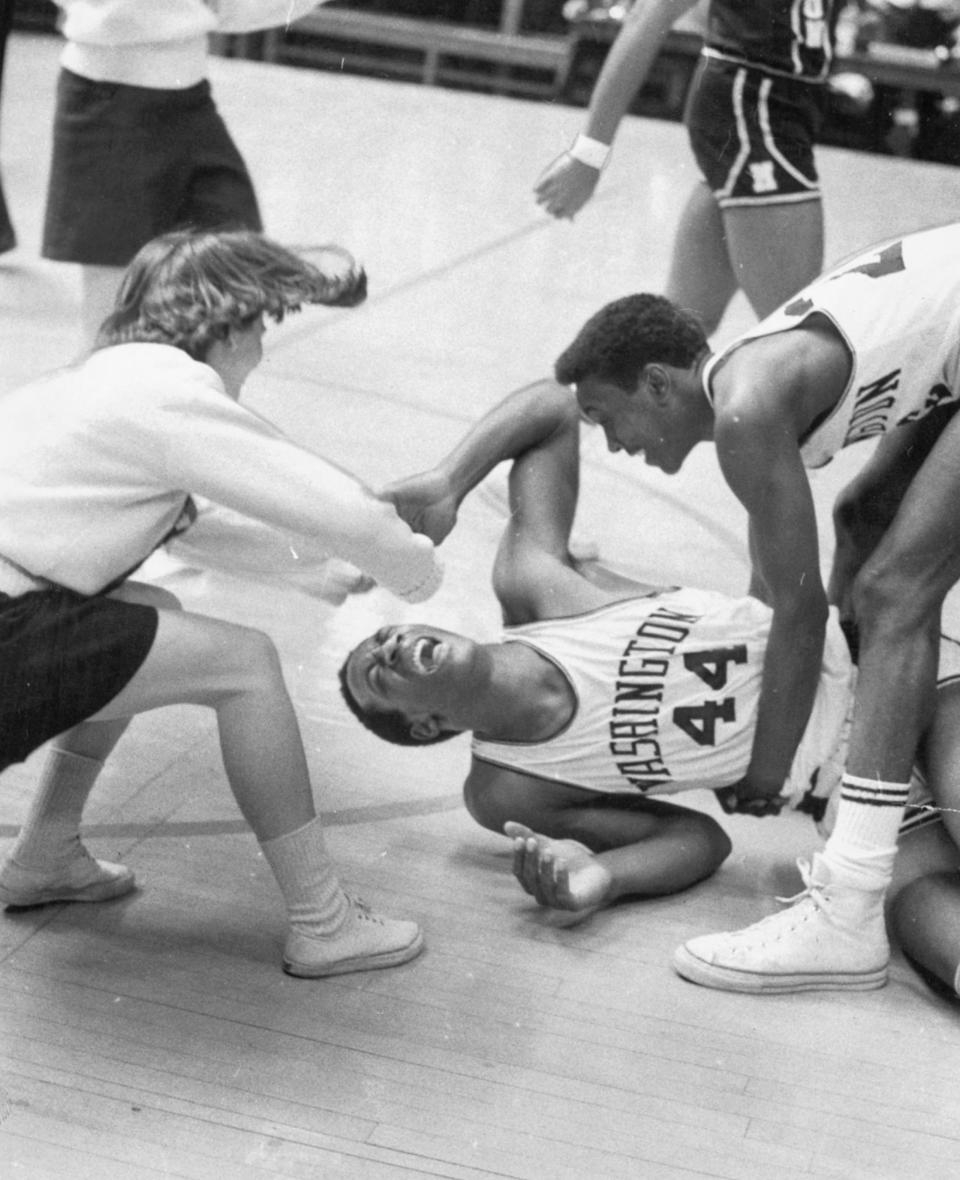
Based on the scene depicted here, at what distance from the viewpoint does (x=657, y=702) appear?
1911 mm

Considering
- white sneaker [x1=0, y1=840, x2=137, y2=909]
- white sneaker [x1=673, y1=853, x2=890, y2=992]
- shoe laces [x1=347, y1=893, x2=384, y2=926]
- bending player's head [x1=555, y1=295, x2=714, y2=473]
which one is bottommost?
white sneaker [x1=0, y1=840, x2=137, y2=909]

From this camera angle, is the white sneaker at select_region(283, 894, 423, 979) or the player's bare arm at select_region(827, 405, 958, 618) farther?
the player's bare arm at select_region(827, 405, 958, 618)

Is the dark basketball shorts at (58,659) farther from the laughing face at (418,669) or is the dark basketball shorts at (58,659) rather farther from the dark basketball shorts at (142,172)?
the dark basketball shorts at (142,172)

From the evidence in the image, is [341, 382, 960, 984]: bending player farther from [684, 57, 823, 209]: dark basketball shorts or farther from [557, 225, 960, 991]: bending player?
[684, 57, 823, 209]: dark basketball shorts

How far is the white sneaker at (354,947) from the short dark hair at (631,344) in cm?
72

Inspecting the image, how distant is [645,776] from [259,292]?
0.66 meters

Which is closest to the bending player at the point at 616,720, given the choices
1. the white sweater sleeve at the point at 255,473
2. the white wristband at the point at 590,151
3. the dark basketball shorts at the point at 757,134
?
the white sweater sleeve at the point at 255,473

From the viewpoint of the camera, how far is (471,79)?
21.2ft

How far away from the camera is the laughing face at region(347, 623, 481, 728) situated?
178cm

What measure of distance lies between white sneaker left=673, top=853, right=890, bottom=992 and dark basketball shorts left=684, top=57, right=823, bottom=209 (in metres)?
1.23

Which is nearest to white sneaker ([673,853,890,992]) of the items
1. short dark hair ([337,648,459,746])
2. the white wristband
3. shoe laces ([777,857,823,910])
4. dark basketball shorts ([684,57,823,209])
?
shoe laces ([777,857,823,910])

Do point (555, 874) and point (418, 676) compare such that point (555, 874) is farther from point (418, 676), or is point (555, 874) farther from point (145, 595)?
point (145, 595)

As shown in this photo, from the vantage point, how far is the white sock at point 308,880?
1708mm

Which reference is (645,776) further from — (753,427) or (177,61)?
(177,61)
